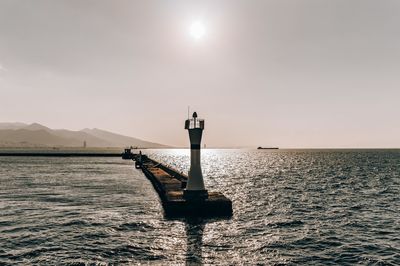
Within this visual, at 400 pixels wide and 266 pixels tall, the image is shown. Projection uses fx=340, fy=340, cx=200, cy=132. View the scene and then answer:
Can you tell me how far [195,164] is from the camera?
77.3ft

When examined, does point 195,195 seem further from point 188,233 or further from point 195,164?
point 188,233

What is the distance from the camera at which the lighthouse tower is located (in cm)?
2312

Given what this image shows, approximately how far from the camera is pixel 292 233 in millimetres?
19250

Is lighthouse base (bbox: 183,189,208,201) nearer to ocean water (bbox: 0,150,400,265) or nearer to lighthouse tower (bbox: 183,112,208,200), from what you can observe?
lighthouse tower (bbox: 183,112,208,200)

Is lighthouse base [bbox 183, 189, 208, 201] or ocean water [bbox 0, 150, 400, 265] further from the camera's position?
lighthouse base [bbox 183, 189, 208, 201]

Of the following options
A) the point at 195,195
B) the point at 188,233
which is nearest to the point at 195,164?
the point at 195,195

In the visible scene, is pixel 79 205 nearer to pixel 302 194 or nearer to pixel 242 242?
pixel 242 242

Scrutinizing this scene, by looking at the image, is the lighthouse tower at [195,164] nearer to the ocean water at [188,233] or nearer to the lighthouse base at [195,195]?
the lighthouse base at [195,195]

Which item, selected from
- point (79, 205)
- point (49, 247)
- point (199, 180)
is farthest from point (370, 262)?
point (79, 205)

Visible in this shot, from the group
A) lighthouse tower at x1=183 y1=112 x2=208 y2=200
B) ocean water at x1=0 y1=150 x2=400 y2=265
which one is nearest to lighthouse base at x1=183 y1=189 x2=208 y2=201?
lighthouse tower at x1=183 y1=112 x2=208 y2=200

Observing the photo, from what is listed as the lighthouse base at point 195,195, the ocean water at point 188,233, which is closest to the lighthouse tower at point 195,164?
the lighthouse base at point 195,195

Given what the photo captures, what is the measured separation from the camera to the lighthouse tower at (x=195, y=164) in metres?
23.1

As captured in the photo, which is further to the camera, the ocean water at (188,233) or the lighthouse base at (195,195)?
the lighthouse base at (195,195)

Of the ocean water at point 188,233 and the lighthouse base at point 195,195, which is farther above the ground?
the lighthouse base at point 195,195
